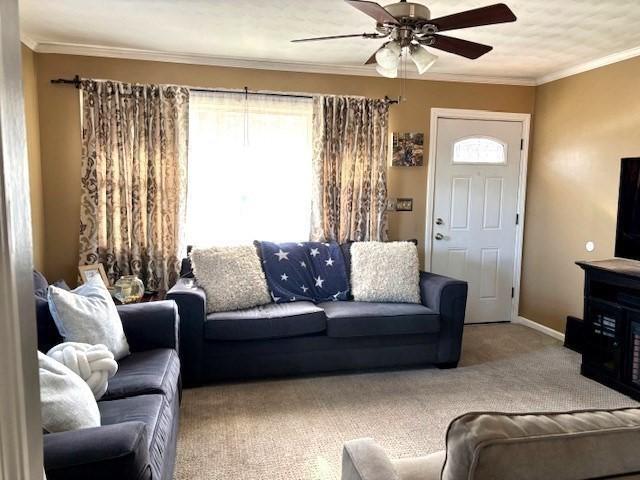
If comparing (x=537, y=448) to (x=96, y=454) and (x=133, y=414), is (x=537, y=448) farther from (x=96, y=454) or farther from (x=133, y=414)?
(x=133, y=414)

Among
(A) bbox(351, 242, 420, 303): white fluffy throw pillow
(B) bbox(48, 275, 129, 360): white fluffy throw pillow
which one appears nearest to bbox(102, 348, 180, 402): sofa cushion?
(B) bbox(48, 275, 129, 360): white fluffy throw pillow

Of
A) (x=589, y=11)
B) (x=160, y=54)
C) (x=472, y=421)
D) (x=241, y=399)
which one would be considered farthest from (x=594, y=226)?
(x=160, y=54)

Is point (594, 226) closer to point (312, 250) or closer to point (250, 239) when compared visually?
point (312, 250)

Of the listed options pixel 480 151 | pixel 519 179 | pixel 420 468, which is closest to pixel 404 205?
pixel 480 151

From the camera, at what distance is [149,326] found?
8.63 feet

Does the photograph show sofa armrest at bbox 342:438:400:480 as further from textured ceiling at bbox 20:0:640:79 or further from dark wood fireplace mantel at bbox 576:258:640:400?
dark wood fireplace mantel at bbox 576:258:640:400

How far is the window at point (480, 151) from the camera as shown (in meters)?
4.60

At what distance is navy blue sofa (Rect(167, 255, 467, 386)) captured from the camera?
3.15 meters

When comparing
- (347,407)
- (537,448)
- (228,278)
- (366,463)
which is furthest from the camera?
(228,278)

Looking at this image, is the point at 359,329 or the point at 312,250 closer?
the point at 359,329

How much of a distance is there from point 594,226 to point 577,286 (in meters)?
0.57

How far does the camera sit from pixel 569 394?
10.5ft

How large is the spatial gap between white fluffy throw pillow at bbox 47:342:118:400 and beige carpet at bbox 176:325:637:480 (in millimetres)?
696

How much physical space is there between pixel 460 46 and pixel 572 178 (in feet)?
7.60
